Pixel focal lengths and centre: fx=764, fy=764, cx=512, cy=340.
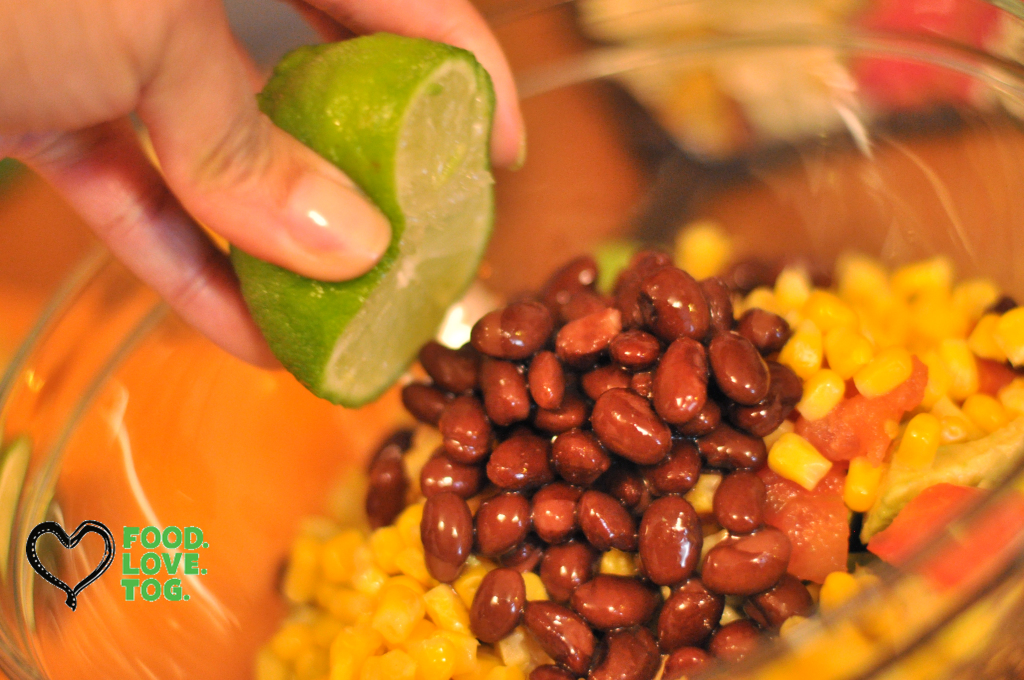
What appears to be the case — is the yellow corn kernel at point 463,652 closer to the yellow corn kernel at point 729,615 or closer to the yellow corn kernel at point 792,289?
the yellow corn kernel at point 729,615

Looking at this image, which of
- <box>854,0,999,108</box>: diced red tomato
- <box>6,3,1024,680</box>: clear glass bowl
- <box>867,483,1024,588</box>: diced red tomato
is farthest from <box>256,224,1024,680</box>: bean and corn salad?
<box>854,0,999,108</box>: diced red tomato

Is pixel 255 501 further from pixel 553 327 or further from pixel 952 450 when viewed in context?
pixel 952 450

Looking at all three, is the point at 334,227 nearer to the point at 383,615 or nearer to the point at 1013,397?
the point at 383,615

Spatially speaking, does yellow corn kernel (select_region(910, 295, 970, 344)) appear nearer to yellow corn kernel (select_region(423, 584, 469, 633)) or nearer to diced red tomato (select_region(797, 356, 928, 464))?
diced red tomato (select_region(797, 356, 928, 464))

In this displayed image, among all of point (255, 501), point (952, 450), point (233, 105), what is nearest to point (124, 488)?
point (255, 501)

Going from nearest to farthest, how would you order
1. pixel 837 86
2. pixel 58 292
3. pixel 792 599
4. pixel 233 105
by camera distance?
pixel 233 105
pixel 792 599
pixel 58 292
pixel 837 86

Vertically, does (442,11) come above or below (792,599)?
above

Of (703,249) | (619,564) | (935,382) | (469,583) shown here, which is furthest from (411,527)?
(935,382)

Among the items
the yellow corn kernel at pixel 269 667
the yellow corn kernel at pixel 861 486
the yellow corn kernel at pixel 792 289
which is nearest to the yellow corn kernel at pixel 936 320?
the yellow corn kernel at pixel 792 289
